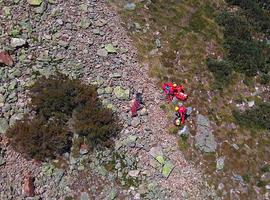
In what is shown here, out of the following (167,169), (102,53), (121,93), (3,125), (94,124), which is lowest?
(167,169)

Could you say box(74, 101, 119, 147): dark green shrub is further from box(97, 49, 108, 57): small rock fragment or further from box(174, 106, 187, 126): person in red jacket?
box(174, 106, 187, 126): person in red jacket

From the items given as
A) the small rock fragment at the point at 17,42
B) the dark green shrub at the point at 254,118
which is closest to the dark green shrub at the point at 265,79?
the dark green shrub at the point at 254,118

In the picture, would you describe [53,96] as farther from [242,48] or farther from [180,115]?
[242,48]

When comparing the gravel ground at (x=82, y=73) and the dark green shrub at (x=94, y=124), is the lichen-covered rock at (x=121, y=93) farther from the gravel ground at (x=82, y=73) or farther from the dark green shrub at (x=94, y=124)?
the dark green shrub at (x=94, y=124)

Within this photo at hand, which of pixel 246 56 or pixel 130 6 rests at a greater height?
pixel 130 6

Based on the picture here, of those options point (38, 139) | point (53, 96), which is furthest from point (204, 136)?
point (38, 139)

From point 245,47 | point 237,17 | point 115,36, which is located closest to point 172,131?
point 115,36

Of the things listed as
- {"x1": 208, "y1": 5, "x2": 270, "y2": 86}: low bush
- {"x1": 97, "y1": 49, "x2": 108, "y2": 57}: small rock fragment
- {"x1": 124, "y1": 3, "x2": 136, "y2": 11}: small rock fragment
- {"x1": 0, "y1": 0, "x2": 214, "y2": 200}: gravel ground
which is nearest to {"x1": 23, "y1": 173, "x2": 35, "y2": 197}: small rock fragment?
{"x1": 0, "y1": 0, "x2": 214, "y2": 200}: gravel ground
